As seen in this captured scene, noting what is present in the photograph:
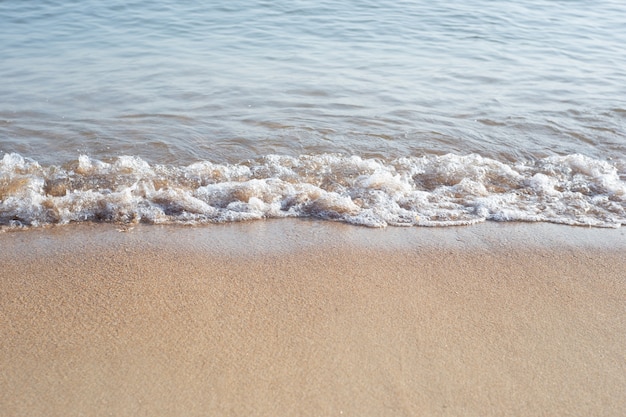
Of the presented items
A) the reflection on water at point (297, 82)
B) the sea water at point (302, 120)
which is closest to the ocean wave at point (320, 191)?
the sea water at point (302, 120)

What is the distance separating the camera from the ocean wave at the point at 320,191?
378cm

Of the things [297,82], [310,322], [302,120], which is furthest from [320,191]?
[297,82]

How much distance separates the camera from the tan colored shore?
7.62 feet

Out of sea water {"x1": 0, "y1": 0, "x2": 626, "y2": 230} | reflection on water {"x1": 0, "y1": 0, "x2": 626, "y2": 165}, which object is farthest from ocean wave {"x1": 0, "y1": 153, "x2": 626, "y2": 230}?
reflection on water {"x1": 0, "y1": 0, "x2": 626, "y2": 165}

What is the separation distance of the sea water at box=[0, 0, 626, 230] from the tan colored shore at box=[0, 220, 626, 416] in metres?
0.36

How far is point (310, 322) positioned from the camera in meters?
2.75

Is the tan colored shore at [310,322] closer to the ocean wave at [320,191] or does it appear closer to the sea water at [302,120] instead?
the ocean wave at [320,191]

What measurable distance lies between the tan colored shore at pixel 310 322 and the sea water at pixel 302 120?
14.1 inches

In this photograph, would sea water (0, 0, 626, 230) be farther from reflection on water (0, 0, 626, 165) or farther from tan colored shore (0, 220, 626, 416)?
tan colored shore (0, 220, 626, 416)

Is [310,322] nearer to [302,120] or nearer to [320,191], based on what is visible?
[320,191]

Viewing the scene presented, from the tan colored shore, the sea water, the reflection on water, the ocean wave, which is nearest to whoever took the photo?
the tan colored shore

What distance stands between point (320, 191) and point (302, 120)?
177cm

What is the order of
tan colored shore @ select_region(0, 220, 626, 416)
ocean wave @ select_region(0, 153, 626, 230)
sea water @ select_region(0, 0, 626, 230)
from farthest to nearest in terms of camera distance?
sea water @ select_region(0, 0, 626, 230)
ocean wave @ select_region(0, 153, 626, 230)
tan colored shore @ select_region(0, 220, 626, 416)

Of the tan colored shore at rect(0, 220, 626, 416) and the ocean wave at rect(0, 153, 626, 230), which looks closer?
the tan colored shore at rect(0, 220, 626, 416)
